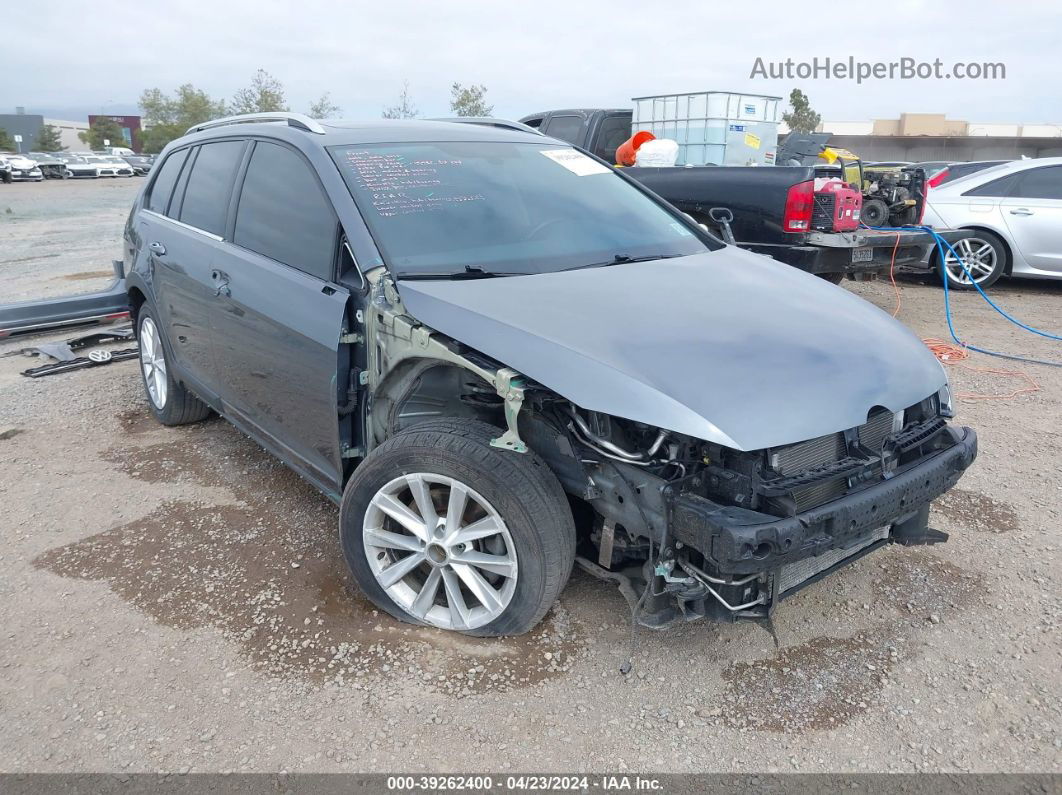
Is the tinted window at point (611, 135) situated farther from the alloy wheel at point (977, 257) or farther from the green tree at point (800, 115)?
the green tree at point (800, 115)

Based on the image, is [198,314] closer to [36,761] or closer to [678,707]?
[36,761]

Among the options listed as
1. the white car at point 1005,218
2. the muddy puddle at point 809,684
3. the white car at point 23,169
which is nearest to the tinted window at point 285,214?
the muddy puddle at point 809,684

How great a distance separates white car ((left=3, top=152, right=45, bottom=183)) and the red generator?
4192 centimetres

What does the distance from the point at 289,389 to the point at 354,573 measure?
833mm

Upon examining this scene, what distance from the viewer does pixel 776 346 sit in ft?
8.55

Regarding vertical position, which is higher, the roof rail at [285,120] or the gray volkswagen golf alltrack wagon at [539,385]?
the roof rail at [285,120]

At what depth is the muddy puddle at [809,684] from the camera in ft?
8.11

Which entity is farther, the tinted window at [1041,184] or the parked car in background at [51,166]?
the parked car in background at [51,166]

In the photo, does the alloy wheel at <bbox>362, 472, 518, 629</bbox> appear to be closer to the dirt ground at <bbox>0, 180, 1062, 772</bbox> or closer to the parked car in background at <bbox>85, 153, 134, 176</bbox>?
the dirt ground at <bbox>0, 180, 1062, 772</bbox>

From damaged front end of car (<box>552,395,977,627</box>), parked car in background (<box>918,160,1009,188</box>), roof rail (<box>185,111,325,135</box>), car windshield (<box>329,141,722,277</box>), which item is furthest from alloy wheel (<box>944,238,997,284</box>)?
roof rail (<box>185,111,325,135</box>)

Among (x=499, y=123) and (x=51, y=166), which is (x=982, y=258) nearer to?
(x=499, y=123)

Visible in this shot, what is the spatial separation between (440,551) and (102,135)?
90.4 m

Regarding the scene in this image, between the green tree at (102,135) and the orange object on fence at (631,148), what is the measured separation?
272ft

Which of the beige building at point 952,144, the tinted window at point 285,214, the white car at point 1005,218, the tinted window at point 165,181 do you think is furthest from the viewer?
the beige building at point 952,144
